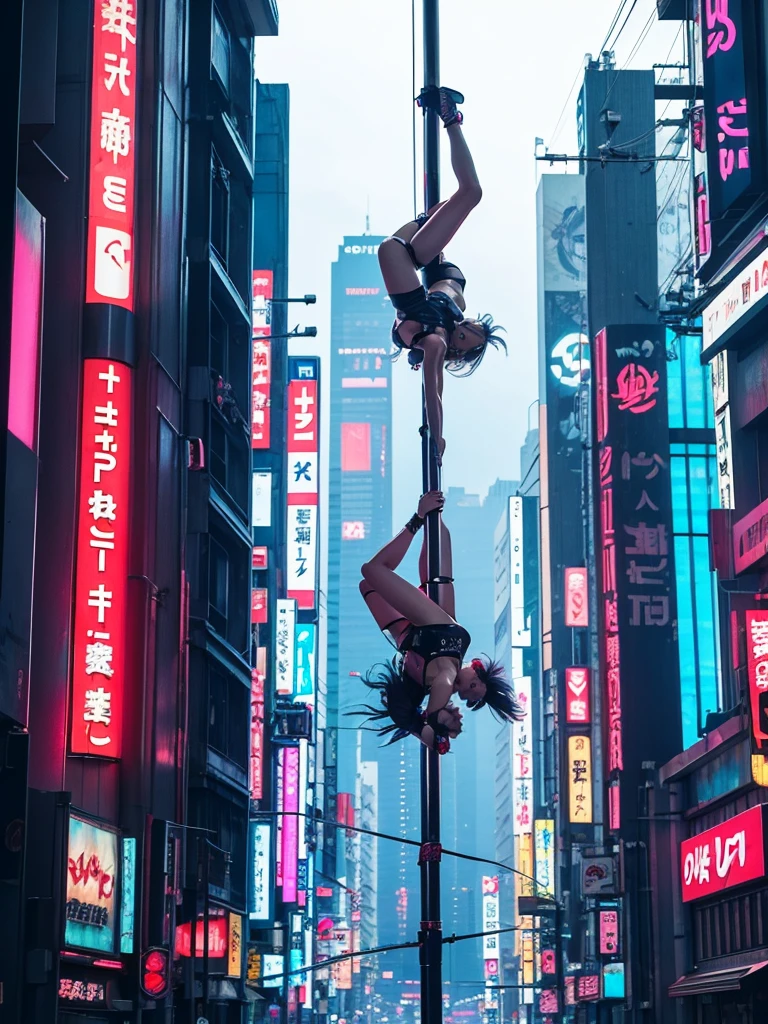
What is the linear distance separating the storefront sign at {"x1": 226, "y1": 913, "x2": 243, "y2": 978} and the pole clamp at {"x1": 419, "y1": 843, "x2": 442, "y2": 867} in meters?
32.4

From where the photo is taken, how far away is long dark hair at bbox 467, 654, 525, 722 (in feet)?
23.3

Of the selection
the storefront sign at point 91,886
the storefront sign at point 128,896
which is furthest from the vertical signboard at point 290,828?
the storefront sign at point 91,886

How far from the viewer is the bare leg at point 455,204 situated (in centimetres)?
694

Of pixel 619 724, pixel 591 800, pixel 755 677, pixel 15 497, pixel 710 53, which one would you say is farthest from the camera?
pixel 591 800

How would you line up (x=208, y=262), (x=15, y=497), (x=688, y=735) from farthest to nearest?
(x=688, y=735) < (x=208, y=262) < (x=15, y=497)

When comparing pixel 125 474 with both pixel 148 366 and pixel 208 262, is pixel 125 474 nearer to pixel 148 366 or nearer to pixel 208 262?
pixel 148 366

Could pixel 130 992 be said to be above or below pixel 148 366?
below

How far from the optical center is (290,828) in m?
58.0

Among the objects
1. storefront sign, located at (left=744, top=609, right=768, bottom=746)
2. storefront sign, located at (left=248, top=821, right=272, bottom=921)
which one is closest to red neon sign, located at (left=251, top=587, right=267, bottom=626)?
storefront sign, located at (left=248, top=821, right=272, bottom=921)

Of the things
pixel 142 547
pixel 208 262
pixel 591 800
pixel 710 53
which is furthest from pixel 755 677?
pixel 591 800

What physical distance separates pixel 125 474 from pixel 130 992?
880 cm

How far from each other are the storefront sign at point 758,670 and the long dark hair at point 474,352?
19.1 m

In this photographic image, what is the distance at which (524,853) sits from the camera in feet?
292

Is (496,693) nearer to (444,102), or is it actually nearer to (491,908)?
(444,102)
